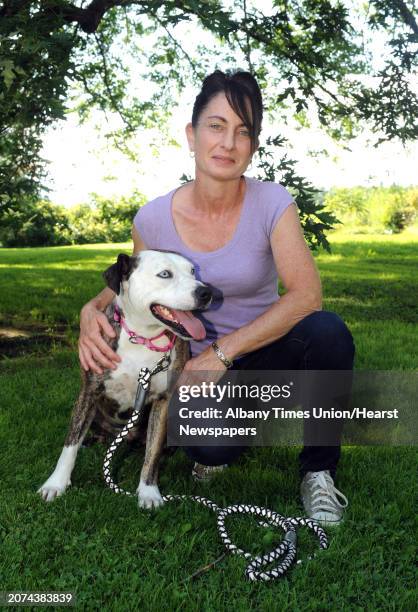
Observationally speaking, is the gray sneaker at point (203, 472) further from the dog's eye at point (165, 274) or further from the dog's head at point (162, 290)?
Answer: the dog's eye at point (165, 274)

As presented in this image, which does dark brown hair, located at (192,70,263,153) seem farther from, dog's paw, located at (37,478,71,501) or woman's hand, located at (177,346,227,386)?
dog's paw, located at (37,478,71,501)

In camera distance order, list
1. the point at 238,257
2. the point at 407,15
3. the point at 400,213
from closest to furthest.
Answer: the point at 238,257 < the point at 407,15 < the point at 400,213

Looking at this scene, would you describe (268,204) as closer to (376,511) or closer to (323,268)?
(376,511)

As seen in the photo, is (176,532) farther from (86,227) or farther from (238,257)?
(86,227)

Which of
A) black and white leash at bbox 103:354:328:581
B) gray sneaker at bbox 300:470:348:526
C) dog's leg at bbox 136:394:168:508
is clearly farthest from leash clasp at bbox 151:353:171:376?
gray sneaker at bbox 300:470:348:526

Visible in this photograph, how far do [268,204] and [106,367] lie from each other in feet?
3.33

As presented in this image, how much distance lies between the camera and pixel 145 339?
284cm

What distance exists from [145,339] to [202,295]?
1.11 ft

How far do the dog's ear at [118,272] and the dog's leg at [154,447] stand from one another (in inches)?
21.0

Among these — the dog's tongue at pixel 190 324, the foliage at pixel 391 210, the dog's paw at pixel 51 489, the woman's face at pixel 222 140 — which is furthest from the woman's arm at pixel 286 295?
the foliage at pixel 391 210

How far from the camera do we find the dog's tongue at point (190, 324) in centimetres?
269

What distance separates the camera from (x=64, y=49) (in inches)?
157

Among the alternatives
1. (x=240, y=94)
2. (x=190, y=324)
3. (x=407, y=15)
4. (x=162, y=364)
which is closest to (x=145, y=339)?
(x=162, y=364)

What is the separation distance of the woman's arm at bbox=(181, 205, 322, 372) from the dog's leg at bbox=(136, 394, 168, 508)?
218mm
